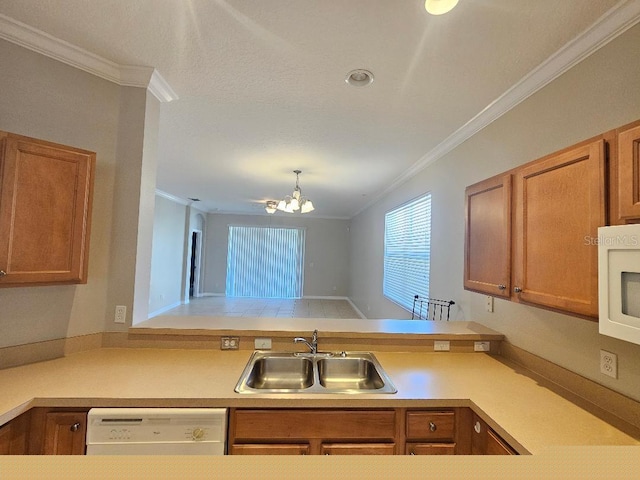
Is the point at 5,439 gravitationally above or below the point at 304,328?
below

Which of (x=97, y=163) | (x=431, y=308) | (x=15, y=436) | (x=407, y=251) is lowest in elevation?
(x=15, y=436)

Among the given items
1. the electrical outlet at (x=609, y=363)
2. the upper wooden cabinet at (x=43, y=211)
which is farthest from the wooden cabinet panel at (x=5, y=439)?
the electrical outlet at (x=609, y=363)

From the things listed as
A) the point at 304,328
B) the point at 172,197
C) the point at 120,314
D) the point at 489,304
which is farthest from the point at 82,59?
the point at 172,197

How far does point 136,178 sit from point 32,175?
0.56m

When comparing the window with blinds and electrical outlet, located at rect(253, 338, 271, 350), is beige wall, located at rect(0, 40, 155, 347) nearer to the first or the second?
electrical outlet, located at rect(253, 338, 271, 350)

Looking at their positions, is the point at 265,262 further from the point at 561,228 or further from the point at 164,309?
the point at 561,228

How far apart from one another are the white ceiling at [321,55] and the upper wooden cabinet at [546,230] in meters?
0.74

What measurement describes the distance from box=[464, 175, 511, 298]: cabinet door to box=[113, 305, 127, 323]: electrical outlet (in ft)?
7.28

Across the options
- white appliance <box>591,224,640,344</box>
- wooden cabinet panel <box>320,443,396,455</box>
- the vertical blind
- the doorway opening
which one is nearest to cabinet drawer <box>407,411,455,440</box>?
wooden cabinet panel <box>320,443,396,455</box>

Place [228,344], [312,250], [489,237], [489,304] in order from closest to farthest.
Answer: [489,237], [228,344], [489,304], [312,250]

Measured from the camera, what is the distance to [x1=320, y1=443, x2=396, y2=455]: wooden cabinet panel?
141 centimetres

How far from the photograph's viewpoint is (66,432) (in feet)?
4.33

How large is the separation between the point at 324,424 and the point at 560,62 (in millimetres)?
2267

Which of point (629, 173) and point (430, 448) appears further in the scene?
point (430, 448)
